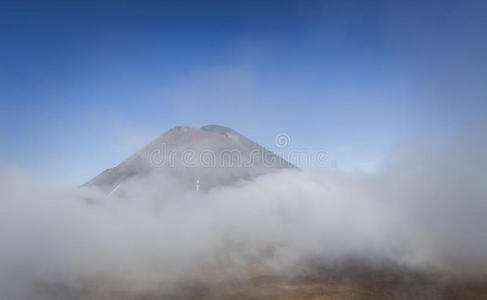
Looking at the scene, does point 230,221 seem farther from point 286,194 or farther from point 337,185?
point 337,185

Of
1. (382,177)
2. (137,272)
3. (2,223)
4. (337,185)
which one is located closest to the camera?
(137,272)

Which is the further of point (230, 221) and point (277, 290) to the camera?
point (230, 221)

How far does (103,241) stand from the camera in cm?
872

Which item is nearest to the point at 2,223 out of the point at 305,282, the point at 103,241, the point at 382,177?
the point at 103,241

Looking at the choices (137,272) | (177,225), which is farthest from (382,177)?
(137,272)

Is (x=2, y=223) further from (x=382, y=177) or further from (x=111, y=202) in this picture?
(x=382, y=177)

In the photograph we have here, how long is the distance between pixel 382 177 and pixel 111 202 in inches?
442

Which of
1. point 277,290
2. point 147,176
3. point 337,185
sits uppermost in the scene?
point 147,176

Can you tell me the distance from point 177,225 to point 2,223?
4.95m

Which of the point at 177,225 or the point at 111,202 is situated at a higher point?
the point at 111,202

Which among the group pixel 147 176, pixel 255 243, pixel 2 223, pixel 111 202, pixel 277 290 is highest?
pixel 147 176

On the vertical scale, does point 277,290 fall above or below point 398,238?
below

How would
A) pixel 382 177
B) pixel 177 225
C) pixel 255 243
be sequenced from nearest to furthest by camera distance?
pixel 255 243
pixel 177 225
pixel 382 177

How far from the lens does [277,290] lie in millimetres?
5883
